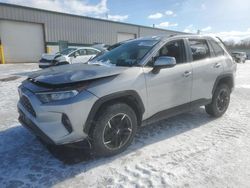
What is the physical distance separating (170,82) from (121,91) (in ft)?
3.40

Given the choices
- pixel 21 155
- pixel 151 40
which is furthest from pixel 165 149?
pixel 21 155

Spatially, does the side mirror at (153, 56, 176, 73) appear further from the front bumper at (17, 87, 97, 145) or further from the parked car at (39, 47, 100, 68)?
the parked car at (39, 47, 100, 68)

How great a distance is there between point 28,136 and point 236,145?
360 cm

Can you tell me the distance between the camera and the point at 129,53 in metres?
3.96

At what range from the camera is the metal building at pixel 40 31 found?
20.7 meters

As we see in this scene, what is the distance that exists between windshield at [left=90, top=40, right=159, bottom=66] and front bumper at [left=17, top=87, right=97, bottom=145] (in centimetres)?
108

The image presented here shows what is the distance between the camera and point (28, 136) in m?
3.89

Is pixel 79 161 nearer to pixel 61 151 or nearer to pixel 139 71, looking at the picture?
pixel 61 151

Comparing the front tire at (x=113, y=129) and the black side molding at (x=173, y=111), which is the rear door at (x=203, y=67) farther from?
the front tire at (x=113, y=129)

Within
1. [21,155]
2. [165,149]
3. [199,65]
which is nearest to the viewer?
[21,155]

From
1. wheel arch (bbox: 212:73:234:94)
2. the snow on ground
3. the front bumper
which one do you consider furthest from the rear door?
the front bumper

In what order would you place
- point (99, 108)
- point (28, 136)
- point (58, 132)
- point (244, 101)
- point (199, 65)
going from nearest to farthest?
point (58, 132) → point (99, 108) → point (28, 136) → point (199, 65) → point (244, 101)

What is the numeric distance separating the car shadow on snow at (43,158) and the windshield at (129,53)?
1382 millimetres

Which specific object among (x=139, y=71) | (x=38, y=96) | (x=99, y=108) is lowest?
(x=99, y=108)
